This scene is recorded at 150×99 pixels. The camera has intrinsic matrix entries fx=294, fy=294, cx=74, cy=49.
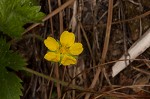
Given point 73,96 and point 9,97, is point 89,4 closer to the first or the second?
point 73,96

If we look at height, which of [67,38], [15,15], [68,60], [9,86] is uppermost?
[15,15]

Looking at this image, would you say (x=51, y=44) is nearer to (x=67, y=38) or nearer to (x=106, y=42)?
(x=67, y=38)

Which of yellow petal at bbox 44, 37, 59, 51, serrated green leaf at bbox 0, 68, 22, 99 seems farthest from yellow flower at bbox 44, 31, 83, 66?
serrated green leaf at bbox 0, 68, 22, 99

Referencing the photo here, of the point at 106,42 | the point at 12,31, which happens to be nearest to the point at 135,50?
the point at 106,42

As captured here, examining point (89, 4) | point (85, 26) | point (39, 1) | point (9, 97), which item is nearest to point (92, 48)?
point (85, 26)

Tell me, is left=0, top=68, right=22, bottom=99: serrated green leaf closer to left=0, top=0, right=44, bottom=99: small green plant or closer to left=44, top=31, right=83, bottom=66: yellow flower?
left=0, top=0, right=44, bottom=99: small green plant

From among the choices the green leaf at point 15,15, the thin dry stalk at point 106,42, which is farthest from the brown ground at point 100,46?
the green leaf at point 15,15

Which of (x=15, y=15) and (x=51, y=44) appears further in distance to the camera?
(x=15, y=15)
